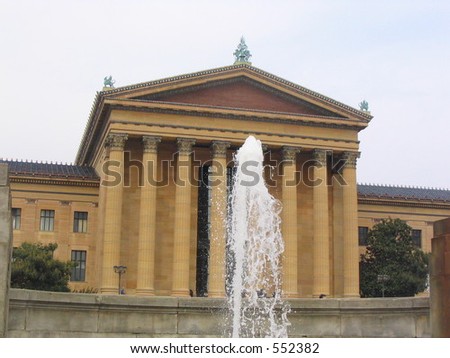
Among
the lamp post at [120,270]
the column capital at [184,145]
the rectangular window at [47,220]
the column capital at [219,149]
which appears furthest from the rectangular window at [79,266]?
the column capital at [219,149]

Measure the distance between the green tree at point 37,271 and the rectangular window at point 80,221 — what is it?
11.5 m

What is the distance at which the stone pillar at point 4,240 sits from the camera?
Answer: 15438 mm

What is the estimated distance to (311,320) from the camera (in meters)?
21.2

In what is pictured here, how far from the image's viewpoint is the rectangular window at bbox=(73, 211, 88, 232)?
234ft

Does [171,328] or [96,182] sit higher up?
[96,182]

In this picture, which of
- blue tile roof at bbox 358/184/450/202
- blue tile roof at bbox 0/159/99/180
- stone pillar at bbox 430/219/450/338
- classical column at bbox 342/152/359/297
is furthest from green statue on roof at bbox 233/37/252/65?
stone pillar at bbox 430/219/450/338

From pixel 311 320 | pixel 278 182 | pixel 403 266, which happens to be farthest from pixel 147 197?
pixel 311 320

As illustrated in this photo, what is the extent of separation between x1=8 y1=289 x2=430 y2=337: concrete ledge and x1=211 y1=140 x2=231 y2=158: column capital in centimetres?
4521

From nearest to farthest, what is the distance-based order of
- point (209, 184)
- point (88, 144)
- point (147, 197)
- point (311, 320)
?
point (311, 320) → point (147, 197) → point (209, 184) → point (88, 144)

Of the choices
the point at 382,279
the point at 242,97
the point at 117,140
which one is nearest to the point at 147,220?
the point at 117,140

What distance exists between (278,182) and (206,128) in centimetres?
809

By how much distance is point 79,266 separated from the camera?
70.2m

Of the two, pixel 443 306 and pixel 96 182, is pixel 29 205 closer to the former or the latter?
pixel 96 182

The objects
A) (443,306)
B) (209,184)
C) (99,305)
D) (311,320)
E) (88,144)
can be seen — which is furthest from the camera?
(88,144)
